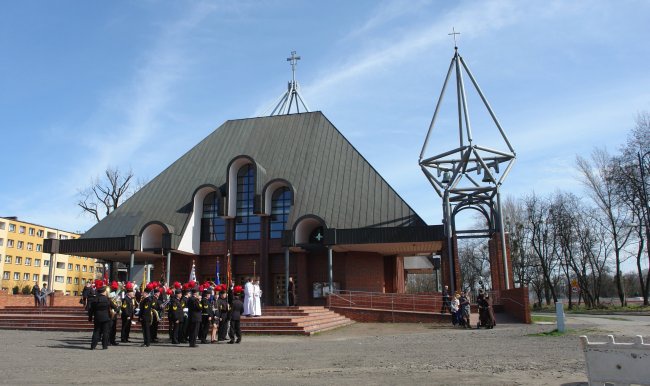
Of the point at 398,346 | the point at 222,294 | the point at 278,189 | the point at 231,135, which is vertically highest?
the point at 231,135

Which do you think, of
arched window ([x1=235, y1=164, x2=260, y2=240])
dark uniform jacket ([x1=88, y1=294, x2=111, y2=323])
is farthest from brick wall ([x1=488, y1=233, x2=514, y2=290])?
dark uniform jacket ([x1=88, y1=294, x2=111, y2=323])

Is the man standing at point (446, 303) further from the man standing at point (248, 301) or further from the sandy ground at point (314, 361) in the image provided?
the man standing at point (248, 301)

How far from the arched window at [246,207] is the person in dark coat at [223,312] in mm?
14158

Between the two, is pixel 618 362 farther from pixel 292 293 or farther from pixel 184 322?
pixel 292 293

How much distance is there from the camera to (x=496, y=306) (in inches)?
966

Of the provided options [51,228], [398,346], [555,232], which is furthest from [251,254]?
[51,228]

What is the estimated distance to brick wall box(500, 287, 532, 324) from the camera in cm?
2044

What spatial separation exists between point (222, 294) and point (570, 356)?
9559 mm

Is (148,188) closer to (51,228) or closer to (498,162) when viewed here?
(498,162)

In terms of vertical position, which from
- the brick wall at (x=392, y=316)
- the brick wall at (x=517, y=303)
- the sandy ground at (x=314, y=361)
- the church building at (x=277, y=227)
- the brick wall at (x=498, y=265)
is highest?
the church building at (x=277, y=227)

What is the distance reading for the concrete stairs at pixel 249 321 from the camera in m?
18.1

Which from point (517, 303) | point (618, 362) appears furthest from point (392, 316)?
point (618, 362)

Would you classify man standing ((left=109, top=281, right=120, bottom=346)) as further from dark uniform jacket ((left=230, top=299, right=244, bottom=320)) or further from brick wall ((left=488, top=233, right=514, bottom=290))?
brick wall ((left=488, top=233, right=514, bottom=290))

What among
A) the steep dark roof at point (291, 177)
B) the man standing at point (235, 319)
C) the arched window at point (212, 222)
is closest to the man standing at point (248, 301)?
the man standing at point (235, 319)
